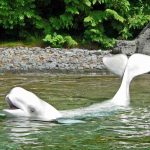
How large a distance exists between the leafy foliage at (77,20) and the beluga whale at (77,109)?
31.1ft

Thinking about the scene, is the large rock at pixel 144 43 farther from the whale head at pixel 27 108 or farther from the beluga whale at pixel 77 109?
the whale head at pixel 27 108

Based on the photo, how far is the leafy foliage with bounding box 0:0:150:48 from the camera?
22328 millimetres

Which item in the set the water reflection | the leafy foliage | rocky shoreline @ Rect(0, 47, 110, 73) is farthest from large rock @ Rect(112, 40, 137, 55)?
the water reflection

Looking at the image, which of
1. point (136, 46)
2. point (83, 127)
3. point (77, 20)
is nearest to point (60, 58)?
point (136, 46)

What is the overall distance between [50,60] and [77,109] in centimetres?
799

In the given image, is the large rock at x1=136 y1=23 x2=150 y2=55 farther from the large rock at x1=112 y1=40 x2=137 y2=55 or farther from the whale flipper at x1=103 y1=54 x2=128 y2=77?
the whale flipper at x1=103 y1=54 x2=128 y2=77

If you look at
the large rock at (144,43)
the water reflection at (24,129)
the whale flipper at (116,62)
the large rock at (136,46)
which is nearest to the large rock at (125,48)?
the large rock at (136,46)

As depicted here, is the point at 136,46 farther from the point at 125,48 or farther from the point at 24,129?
the point at 24,129

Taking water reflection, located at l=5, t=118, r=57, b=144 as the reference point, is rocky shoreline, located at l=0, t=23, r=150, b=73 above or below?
above

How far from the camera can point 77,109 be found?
10.9m

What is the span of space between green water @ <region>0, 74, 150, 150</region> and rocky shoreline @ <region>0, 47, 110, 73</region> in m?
3.47

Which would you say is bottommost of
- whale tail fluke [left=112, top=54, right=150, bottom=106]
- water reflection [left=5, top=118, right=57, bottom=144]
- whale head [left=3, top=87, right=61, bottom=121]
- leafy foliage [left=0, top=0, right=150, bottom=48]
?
water reflection [left=5, top=118, right=57, bottom=144]

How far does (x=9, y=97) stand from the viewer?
9.77 m

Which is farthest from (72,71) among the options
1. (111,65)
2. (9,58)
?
(111,65)
